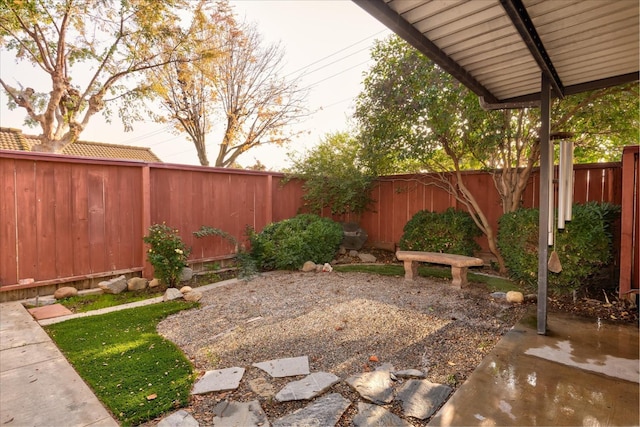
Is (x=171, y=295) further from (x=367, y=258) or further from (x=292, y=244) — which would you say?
(x=367, y=258)

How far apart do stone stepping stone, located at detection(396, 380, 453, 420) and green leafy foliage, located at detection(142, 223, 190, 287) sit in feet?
12.7

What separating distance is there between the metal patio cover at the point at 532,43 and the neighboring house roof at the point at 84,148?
10520mm

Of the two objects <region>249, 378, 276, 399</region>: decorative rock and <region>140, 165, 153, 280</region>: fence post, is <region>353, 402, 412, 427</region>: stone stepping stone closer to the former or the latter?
<region>249, 378, 276, 399</region>: decorative rock

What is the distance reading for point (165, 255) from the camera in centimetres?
469

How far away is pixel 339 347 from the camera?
279 cm

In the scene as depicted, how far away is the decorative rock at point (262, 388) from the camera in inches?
82.6

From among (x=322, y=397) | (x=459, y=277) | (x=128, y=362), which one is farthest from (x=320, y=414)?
(x=459, y=277)

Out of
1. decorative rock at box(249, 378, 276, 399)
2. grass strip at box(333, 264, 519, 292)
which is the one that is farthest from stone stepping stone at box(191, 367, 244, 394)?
grass strip at box(333, 264, 519, 292)

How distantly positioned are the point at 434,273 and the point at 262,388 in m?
4.39

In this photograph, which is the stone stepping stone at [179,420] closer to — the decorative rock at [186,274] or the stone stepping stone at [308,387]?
the stone stepping stone at [308,387]

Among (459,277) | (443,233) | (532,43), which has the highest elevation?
(532,43)

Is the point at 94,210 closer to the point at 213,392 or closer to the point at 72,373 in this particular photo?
the point at 72,373

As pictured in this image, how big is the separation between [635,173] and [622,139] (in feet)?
8.88

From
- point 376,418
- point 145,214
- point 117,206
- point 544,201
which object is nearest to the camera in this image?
point 376,418
